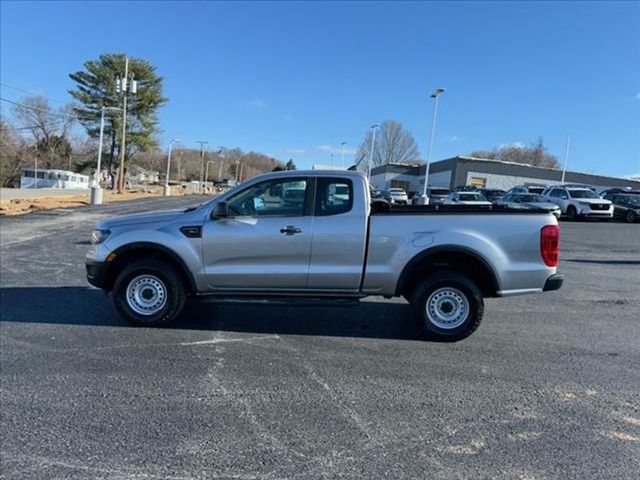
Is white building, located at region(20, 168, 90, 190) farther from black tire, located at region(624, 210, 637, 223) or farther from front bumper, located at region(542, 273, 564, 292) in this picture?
front bumper, located at region(542, 273, 564, 292)

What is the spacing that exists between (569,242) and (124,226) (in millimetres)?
16027

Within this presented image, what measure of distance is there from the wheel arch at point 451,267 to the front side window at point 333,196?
100cm

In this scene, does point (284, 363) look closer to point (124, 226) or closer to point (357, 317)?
point (357, 317)

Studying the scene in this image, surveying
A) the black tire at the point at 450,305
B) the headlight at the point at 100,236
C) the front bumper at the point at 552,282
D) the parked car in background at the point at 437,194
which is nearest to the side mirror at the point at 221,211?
the headlight at the point at 100,236

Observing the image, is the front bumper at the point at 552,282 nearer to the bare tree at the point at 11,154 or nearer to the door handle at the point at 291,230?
the door handle at the point at 291,230

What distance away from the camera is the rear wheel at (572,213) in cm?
2756

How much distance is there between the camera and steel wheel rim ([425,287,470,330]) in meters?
5.65

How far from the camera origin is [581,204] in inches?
1065

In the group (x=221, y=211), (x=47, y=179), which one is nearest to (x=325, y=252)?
(x=221, y=211)

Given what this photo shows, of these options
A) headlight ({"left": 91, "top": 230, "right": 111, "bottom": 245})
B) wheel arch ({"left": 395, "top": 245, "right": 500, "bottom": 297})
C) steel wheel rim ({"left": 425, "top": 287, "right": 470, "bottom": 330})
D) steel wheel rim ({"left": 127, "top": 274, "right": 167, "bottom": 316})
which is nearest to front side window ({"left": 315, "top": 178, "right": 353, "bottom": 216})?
wheel arch ({"left": 395, "top": 245, "right": 500, "bottom": 297})

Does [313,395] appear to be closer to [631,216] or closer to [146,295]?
[146,295]

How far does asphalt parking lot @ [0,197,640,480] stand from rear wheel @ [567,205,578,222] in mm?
22583

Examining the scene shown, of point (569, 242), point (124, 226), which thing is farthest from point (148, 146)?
point (124, 226)

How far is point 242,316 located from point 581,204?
→ 25640 millimetres
